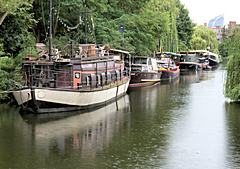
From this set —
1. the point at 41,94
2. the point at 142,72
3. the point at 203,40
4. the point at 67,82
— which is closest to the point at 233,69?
the point at 67,82

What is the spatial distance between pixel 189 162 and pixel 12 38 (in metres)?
18.1

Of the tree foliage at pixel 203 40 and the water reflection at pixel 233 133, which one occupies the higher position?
the tree foliage at pixel 203 40

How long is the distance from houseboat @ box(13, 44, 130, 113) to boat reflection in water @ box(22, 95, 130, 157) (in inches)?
27.6

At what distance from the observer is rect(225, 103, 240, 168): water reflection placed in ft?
56.3

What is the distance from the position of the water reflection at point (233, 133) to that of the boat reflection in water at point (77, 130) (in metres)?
4.72

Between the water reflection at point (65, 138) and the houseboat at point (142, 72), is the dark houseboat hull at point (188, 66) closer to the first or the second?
the houseboat at point (142, 72)

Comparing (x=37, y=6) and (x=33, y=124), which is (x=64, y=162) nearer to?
(x=33, y=124)

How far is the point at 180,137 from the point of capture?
20703 mm

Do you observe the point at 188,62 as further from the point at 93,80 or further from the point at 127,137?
the point at 127,137

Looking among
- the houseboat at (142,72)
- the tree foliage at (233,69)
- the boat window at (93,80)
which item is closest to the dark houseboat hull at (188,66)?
the houseboat at (142,72)

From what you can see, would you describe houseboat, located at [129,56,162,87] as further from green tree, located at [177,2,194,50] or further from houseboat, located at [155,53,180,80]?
green tree, located at [177,2,194,50]

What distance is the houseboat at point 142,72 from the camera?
42.3 meters

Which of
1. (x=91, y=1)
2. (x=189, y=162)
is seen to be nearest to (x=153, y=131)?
(x=189, y=162)

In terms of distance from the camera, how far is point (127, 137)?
20609 millimetres
